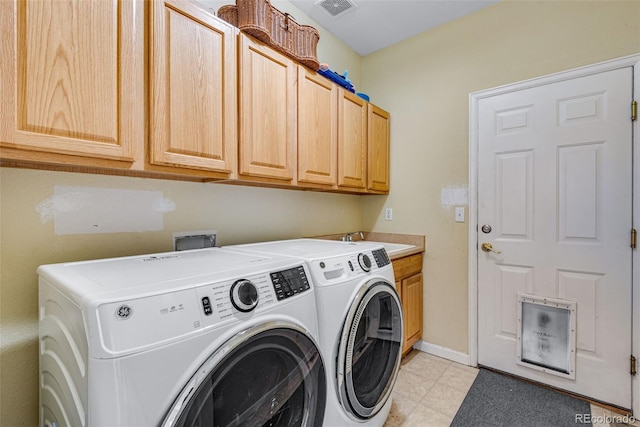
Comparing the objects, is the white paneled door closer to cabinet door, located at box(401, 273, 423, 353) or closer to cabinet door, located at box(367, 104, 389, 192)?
cabinet door, located at box(401, 273, 423, 353)

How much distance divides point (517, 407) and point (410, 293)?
906mm

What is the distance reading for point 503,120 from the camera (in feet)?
7.05

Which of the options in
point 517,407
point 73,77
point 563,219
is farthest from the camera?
point 563,219

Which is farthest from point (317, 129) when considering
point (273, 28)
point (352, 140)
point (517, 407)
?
point (517, 407)

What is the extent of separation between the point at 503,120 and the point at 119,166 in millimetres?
2390

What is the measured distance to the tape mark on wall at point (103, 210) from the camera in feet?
3.90

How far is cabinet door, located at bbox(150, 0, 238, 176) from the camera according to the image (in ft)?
3.86

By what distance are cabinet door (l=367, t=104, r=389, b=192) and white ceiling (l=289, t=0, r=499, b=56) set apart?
63cm

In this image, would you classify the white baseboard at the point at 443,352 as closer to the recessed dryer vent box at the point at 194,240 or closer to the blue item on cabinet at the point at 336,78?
the recessed dryer vent box at the point at 194,240

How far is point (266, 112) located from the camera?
1.59 m

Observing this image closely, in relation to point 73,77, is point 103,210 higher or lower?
lower

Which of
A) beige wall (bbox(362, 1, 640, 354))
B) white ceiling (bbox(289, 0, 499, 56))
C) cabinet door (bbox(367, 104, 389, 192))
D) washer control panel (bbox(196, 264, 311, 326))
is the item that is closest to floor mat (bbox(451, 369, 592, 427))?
beige wall (bbox(362, 1, 640, 354))

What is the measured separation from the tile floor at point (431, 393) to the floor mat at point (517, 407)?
0.05 m

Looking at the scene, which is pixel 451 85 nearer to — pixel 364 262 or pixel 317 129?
pixel 317 129
